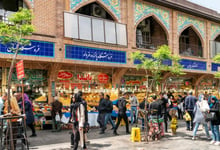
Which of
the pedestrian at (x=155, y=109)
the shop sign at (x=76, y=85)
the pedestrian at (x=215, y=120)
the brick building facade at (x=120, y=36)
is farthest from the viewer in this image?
the shop sign at (x=76, y=85)

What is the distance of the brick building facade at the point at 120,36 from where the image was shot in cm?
1293

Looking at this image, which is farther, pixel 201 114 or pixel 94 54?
pixel 94 54

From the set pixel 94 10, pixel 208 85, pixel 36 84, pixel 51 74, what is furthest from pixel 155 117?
pixel 208 85

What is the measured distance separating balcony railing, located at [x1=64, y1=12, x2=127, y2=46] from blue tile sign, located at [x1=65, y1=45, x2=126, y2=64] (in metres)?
0.57

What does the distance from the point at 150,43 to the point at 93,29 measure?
21.3ft

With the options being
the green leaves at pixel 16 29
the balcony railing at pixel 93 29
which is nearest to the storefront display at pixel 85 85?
the balcony railing at pixel 93 29

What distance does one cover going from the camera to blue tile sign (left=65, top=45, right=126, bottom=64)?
44.9 feet

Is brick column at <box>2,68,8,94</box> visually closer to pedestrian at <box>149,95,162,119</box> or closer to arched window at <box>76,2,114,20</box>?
arched window at <box>76,2,114,20</box>

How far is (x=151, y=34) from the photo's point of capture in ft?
66.8

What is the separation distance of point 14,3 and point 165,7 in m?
10.7

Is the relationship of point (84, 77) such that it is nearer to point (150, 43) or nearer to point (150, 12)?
point (150, 12)

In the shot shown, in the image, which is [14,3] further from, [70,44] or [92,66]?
[92,66]

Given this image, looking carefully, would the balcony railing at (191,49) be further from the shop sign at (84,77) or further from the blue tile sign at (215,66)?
the shop sign at (84,77)

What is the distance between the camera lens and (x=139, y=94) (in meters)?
18.7
